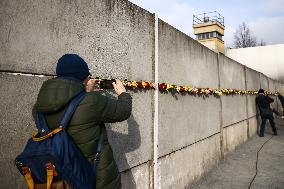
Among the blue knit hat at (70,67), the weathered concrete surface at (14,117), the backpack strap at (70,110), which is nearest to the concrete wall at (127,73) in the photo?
the weathered concrete surface at (14,117)

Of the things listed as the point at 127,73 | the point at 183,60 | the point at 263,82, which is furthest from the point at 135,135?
the point at 263,82

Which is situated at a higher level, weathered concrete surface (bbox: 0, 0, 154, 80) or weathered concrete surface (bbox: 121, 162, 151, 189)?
weathered concrete surface (bbox: 0, 0, 154, 80)

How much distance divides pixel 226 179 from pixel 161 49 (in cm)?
313

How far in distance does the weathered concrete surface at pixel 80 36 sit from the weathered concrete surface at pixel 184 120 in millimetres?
853

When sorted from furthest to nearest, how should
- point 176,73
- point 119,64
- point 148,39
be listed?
point 176,73, point 148,39, point 119,64

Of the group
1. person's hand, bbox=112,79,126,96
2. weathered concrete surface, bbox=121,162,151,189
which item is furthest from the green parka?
weathered concrete surface, bbox=121,162,151,189

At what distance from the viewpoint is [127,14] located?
3734 mm

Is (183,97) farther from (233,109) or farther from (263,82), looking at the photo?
(263,82)

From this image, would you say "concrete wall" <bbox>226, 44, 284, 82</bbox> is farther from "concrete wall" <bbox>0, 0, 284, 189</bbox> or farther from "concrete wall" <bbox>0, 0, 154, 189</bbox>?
"concrete wall" <bbox>0, 0, 154, 189</bbox>

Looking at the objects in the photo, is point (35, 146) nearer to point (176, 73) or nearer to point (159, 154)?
point (159, 154)

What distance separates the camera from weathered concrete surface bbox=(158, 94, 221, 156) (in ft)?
15.1

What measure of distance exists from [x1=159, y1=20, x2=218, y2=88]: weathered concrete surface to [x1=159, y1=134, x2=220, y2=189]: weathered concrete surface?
4.19ft

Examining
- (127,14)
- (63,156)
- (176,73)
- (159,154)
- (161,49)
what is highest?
(127,14)

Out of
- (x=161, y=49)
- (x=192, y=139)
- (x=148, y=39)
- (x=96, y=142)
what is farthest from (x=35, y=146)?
(x=192, y=139)
